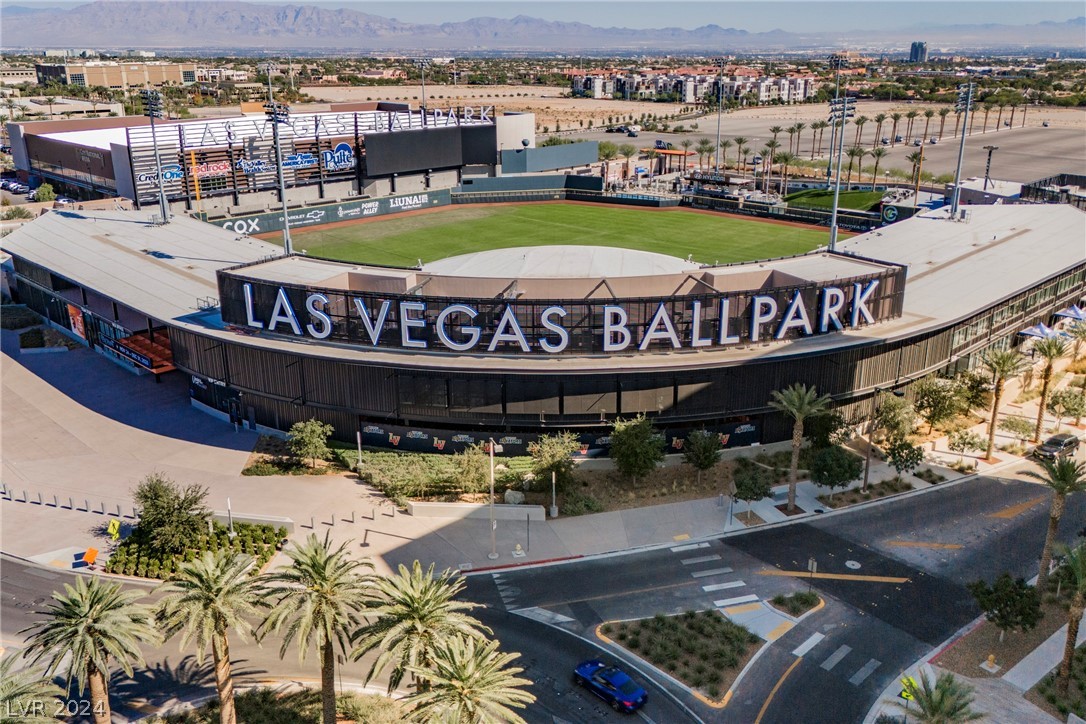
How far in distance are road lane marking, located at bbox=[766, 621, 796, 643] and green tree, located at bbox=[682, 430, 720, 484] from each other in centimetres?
1246

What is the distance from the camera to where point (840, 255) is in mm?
61438

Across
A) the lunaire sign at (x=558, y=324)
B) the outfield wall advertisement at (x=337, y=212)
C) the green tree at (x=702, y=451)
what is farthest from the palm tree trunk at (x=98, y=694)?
the outfield wall advertisement at (x=337, y=212)

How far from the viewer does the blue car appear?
32312mm

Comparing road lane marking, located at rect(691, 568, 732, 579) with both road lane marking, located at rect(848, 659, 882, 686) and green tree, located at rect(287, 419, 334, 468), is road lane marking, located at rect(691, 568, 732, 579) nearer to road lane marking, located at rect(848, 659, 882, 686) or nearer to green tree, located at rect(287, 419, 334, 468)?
road lane marking, located at rect(848, 659, 882, 686)

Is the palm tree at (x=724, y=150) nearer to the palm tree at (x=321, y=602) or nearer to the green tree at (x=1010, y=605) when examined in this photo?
the green tree at (x=1010, y=605)

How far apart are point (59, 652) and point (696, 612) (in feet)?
80.1

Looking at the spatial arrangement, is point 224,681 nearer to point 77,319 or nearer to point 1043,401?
point 1043,401

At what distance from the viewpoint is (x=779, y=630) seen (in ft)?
122

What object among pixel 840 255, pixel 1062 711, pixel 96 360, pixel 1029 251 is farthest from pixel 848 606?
pixel 96 360

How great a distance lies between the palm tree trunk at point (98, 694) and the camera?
2850 centimetres

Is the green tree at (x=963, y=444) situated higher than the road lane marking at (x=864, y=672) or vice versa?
the green tree at (x=963, y=444)

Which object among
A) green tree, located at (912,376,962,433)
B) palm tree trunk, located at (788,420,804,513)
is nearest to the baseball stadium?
green tree, located at (912,376,962,433)

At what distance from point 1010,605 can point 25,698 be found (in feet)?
115

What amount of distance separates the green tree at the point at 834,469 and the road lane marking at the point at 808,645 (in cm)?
1168
